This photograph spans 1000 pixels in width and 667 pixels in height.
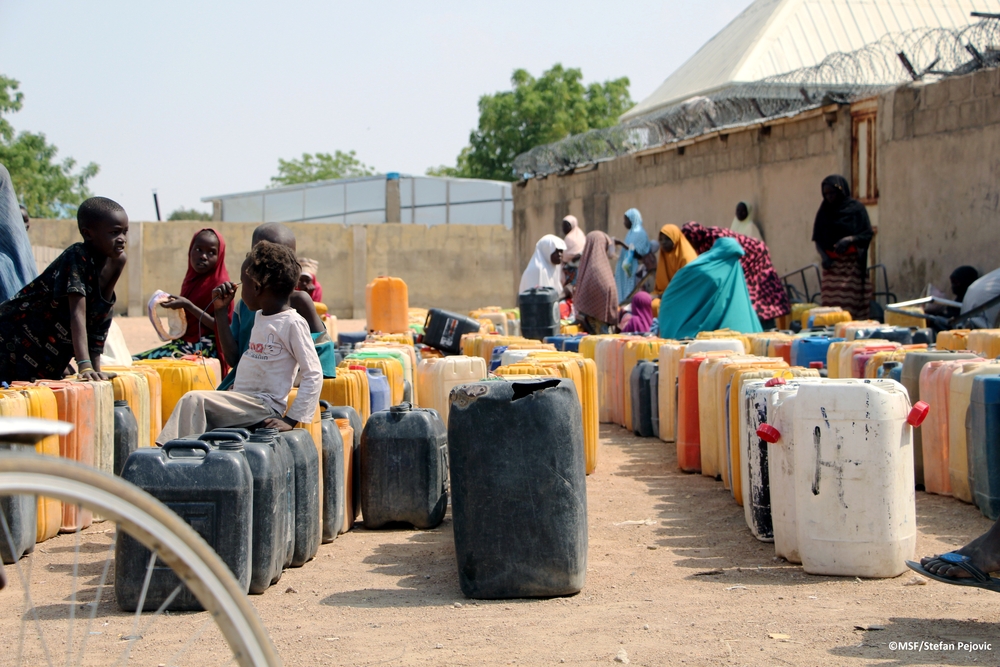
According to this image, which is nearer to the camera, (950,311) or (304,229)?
(950,311)

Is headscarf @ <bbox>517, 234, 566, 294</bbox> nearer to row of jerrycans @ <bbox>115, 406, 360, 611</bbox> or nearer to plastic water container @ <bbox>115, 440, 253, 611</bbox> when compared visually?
row of jerrycans @ <bbox>115, 406, 360, 611</bbox>

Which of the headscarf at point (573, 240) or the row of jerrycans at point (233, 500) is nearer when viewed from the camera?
the row of jerrycans at point (233, 500)

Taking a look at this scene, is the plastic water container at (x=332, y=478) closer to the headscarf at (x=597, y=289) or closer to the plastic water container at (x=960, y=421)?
the plastic water container at (x=960, y=421)

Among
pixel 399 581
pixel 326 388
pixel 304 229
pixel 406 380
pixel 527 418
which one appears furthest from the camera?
pixel 304 229

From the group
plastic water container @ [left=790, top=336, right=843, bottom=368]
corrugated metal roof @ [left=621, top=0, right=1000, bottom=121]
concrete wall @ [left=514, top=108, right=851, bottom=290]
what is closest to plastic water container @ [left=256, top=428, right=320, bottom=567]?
plastic water container @ [left=790, top=336, right=843, bottom=368]

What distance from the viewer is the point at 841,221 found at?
508 inches

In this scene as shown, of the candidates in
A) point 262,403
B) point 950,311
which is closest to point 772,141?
point 950,311

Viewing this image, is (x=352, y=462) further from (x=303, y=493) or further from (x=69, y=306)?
(x=69, y=306)

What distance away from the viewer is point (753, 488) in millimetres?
4730

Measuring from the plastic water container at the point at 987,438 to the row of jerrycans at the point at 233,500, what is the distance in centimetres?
309

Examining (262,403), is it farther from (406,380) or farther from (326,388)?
(406,380)

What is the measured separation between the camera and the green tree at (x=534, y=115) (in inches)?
1709

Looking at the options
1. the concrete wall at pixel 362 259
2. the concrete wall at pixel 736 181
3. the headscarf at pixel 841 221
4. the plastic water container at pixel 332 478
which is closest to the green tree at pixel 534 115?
the concrete wall at pixel 362 259

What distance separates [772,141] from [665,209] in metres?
3.81
